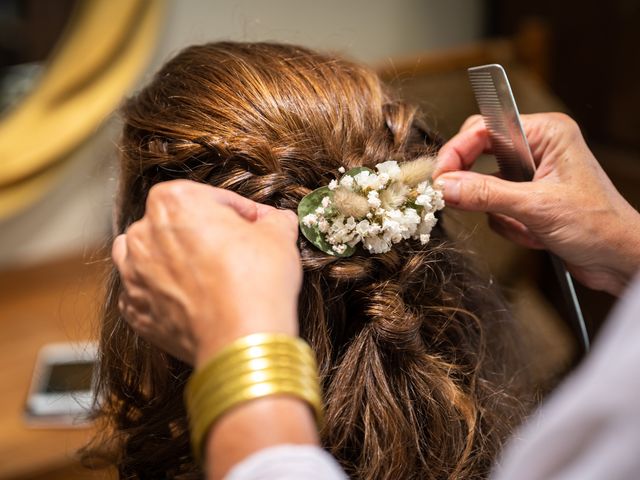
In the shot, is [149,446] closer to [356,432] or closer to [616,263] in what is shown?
[356,432]

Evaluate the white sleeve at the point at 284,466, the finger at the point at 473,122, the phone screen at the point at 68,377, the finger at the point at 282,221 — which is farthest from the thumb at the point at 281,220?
the phone screen at the point at 68,377

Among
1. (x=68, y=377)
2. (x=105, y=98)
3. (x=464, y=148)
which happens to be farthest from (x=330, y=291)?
(x=105, y=98)

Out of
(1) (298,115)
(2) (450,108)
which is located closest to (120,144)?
(1) (298,115)

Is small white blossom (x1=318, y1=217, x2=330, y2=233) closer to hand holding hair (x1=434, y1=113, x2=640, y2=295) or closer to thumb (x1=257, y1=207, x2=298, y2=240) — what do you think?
thumb (x1=257, y1=207, x2=298, y2=240)

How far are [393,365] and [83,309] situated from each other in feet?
4.21

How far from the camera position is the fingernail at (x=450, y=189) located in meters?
0.75

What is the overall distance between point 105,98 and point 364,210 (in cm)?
129

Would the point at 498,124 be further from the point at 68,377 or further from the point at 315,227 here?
the point at 68,377

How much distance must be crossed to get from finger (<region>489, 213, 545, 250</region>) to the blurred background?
1.90ft

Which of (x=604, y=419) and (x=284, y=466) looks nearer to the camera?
(x=604, y=419)

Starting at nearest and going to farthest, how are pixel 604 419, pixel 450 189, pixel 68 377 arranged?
pixel 604 419
pixel 450 189
pixel 68 377

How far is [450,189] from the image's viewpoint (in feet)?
2.48

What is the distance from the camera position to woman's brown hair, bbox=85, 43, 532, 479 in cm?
70

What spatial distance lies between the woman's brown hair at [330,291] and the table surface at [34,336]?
40 cm
